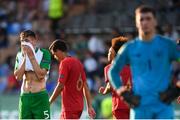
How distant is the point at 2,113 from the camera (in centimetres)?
1967

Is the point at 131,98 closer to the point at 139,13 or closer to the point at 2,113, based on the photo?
the point at 139,13

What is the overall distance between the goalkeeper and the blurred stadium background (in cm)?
1011

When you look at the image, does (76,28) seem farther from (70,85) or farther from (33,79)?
(33,79)

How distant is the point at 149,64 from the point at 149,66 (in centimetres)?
2

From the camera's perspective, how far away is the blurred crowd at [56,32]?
784 inches

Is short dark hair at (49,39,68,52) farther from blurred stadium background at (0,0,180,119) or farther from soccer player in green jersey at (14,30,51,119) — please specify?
blurred stadium background at (0,0,180,119)

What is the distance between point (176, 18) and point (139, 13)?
1290 centimetres

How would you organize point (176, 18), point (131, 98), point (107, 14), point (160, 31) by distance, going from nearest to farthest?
1. point (131, 98)
2. point (160, 31)
3. point (176, 18)
4. point (107, 14)

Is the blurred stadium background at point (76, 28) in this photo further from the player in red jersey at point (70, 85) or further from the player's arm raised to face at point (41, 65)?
the player's arm raised to face at point (41, 65)

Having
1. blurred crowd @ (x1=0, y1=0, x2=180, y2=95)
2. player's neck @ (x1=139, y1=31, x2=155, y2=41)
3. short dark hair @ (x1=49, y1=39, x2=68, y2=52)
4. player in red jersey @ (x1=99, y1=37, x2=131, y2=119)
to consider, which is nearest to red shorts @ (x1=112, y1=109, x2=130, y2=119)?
player in red jersey @ (x1=99, y1=37, x2=131, y2=119)

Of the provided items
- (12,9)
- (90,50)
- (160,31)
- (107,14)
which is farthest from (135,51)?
(12,9)

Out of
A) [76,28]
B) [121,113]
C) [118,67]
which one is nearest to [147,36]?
[118,67]

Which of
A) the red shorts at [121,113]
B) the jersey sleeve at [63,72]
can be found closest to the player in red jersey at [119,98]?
the red shorts at [121,113]

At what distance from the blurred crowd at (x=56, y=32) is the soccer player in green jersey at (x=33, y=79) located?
8418 mm
